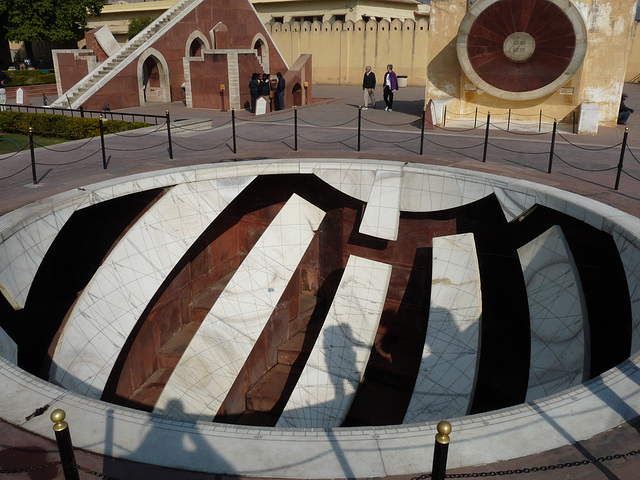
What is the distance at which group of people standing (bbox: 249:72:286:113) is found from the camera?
1780 cm

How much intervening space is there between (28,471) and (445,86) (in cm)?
1469

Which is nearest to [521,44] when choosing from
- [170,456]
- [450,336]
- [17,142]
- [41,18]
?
[450,336]

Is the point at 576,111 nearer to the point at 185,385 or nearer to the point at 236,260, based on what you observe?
the point at 236,260

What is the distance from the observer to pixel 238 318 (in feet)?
35.7

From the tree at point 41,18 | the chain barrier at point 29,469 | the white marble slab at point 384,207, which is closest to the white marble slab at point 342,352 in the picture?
the white marble slab at point 384,207

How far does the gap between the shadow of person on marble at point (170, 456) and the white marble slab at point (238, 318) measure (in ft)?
18.8

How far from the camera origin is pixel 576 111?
1478cm

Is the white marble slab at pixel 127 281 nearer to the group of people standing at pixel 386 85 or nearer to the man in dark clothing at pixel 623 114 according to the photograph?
the group of people standing at pixel 386 85

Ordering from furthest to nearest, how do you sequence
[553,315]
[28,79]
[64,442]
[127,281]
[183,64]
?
[28,79] < [183,64] < [127,281] < [553,315] < [64,442]

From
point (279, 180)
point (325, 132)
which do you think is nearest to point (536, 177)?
point (279, 180)

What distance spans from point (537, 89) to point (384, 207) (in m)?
7.36

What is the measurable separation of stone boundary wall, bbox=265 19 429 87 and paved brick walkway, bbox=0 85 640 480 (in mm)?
13208

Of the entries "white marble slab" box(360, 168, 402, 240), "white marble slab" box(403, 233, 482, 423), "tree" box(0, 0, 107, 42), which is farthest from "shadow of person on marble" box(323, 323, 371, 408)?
"tree" box(0, 0, 107, 42)

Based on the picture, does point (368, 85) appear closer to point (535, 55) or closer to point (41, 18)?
point (535, 55)
